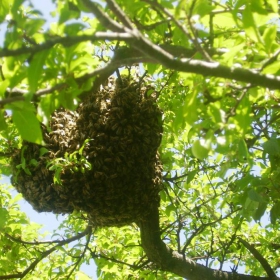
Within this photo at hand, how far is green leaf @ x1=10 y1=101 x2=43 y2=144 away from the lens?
1.53m

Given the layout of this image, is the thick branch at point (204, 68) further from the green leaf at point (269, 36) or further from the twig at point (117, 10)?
the green leaf at point (269, 36)

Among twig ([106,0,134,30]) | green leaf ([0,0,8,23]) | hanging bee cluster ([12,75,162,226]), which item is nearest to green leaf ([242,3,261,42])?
twig ([106,0,134,30])

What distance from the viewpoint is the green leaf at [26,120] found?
5.03ft

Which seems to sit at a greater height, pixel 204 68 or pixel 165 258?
pixel 165 258

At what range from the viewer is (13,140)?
335 centimetres

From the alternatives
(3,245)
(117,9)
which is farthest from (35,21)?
(3,245)

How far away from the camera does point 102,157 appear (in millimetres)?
3057

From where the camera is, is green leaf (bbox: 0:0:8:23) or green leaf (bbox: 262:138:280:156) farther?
green leaf (bbox: 262:138:280:156)

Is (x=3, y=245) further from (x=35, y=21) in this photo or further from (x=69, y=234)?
(x=35, y=21)

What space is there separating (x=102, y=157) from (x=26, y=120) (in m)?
1.51

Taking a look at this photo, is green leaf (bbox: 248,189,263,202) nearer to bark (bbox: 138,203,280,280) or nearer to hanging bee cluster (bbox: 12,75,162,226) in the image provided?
hanging bee cluster (bbox: 12,75,162,226)

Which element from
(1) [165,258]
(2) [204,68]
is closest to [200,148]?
(2) [204,68]

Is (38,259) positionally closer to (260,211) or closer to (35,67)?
(260,211)

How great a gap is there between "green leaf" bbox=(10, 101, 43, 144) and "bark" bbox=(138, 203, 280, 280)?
2.09m
